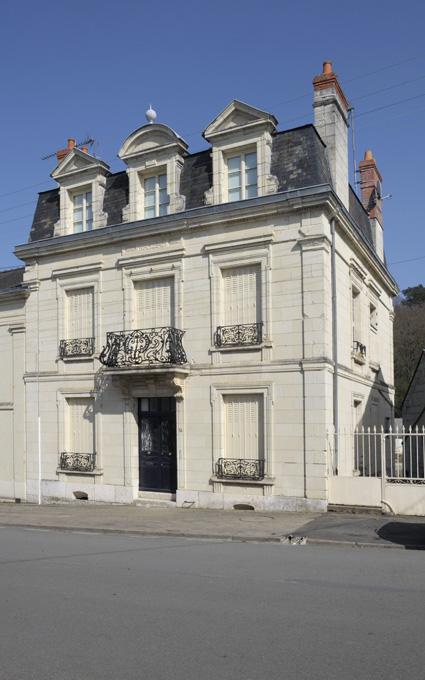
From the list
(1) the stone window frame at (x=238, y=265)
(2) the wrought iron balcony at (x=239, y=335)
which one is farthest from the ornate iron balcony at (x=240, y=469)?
(2) the wrought iron balcony at (x=239, y=335)

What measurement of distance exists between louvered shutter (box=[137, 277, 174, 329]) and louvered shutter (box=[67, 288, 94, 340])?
1.71 m

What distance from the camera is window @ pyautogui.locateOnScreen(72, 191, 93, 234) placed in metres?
18.7

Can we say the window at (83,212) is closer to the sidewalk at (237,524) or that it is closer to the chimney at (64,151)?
the chimney at (64,151)

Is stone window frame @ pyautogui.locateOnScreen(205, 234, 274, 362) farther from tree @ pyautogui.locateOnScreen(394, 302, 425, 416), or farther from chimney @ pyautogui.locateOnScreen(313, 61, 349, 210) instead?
tree @ pyautogui.locateOnScreen(394, 302, 425, 416)

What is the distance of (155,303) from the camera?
17.1 m

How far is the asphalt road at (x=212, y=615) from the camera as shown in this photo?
4875 mm

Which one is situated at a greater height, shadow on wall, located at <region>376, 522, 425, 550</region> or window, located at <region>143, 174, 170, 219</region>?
window, located at <region>143, 174, 170, 219</region>

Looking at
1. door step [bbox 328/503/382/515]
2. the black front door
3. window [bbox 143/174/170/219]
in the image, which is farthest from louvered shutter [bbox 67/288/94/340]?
door step [bbox 328/503/382/515]

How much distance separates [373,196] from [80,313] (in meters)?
10.8

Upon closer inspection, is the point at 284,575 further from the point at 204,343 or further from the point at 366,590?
the point at 204,343

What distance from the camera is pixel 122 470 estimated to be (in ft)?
56.7

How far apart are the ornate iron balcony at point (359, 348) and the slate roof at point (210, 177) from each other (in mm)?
4003

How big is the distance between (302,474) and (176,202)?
7663 millimetres

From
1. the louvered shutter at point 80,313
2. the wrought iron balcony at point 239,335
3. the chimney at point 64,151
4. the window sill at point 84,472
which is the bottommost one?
the window sill at point 84,472
